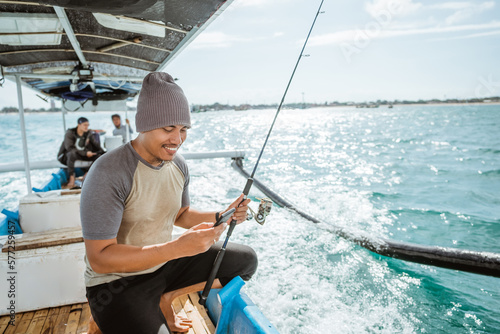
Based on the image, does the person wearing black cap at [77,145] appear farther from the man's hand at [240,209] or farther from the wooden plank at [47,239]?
the man's hand at [240,209]

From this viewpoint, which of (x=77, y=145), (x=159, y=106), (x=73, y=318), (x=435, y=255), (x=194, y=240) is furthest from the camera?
(x=77, y=145)

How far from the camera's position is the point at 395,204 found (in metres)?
10.2

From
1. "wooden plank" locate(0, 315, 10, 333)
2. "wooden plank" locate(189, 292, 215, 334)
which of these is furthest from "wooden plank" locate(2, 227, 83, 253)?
"wooden plank" locate(189, 292, 215, 334)

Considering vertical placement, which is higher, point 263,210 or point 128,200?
point 128,200

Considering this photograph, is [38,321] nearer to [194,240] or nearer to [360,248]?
[194,240]

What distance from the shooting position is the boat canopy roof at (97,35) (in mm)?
1779

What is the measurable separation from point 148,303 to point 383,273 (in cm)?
440

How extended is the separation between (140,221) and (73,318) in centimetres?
149

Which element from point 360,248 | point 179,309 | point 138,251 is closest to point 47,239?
point 179,309

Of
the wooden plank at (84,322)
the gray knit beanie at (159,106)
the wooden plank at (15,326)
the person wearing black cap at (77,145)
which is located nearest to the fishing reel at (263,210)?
the gray knit beanie at (159,106)

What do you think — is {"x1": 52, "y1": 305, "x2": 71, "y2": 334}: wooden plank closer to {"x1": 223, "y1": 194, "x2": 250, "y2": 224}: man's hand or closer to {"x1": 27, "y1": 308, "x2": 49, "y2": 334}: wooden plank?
{"x1": 27, "y1": 308, "x2": 49, "y2": 334}: wooden plank

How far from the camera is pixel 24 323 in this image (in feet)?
8.64

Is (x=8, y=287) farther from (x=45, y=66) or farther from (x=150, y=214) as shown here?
(x=45, y=66)

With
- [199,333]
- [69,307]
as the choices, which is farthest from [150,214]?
[69,307]
